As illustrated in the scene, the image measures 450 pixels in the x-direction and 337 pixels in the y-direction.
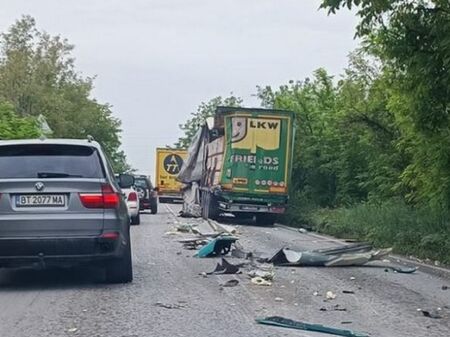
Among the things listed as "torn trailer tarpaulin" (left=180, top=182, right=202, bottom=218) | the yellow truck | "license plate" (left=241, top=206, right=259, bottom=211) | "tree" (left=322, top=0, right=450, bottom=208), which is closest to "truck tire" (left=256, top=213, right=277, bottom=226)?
"license plate" (left=241, top=206, right=259, bottom=211)

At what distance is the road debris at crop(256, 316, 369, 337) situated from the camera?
8.49m

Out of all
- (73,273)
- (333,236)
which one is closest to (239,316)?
(73,273)

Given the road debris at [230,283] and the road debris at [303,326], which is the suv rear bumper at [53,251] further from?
the road debris at [303,326]

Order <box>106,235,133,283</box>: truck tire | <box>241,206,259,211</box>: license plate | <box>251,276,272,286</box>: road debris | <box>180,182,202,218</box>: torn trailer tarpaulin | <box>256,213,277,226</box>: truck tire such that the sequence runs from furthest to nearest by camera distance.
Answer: <box>180,182,202,218</box>: torn trailer tarpaulin < <box>256,213,277,226</box>: truck tire < <box>241,206,259,211</box>: license plate < <box>251,276,272,286</box>: road debris < <box>106,235,133,283</box>: truck tire

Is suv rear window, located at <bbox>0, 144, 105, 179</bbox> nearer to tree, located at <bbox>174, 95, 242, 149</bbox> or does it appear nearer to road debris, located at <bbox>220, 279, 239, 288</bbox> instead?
road debris, located at <bbox>220, 279, 239, 288</bbox>

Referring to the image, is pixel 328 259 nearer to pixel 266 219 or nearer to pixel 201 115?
pixel 266 219

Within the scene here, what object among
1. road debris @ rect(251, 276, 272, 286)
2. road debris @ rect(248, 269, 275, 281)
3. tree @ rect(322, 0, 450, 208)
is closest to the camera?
road debris @ rect(251, 276, 272, 286)

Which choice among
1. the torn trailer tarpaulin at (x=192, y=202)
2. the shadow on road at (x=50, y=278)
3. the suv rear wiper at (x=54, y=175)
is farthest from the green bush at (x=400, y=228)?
the torn trailer tarpaulin at (x=192, y=202)

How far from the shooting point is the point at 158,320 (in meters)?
9.16

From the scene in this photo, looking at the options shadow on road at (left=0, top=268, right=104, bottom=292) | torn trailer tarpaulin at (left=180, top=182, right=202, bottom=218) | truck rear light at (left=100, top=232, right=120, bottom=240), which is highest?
truck rear light at (left=100, top=232, right=120, bottom=240)

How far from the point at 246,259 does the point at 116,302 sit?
5237mm

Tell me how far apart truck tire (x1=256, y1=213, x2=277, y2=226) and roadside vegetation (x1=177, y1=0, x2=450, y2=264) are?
1039mm

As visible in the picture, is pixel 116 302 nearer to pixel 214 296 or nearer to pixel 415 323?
pixel 214 296

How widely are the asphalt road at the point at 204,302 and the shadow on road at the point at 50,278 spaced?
0.01 m
